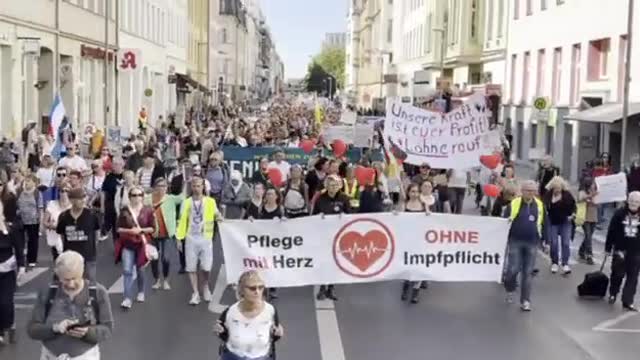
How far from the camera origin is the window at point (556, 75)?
38.6 meters

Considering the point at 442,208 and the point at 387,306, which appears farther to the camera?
the point at 442,208

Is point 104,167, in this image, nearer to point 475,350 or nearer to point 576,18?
point 475,350

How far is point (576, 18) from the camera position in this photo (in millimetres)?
36031

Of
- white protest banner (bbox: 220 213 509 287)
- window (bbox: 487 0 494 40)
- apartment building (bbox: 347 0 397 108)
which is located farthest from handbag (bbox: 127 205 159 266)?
apartment building (bbox: 347 0 397 108)

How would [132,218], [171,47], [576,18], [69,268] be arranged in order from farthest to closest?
[171,47] < [576,18] < [132,218] < [69,268]

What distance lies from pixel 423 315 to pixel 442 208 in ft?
20.3

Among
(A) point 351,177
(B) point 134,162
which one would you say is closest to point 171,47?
(B) point 134,162

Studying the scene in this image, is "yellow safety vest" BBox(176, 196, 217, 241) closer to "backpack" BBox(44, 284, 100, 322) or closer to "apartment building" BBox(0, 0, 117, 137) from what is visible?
"backpack" BBox(44, 284, 100, 322)

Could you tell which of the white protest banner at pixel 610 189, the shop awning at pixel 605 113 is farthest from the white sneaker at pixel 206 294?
the shop awning at pixel 605 113

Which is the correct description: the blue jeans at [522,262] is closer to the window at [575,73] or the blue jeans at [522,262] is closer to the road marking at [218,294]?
the road marking at [218,294]

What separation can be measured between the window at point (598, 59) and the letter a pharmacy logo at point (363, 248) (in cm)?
2235

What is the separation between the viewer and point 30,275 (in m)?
14.6

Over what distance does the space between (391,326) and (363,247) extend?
105cm

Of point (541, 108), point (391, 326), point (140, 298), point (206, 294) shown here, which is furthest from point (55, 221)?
point (541, 108)
